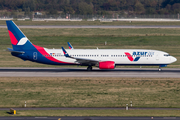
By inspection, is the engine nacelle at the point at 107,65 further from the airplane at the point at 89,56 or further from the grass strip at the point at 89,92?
the grass strip at the point at 89,92

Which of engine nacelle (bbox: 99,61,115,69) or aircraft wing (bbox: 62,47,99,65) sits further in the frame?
aircraft wing (bbox: 62,47,99,65)

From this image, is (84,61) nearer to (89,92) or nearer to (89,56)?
(89,56)

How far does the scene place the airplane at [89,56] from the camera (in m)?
51.7

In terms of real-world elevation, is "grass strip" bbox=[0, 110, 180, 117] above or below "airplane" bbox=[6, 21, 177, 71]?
below

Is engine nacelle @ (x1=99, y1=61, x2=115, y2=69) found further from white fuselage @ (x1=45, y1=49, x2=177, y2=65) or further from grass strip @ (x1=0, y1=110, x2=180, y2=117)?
grass strip @ (x1=0, y1=110, x2=180, y2=117)

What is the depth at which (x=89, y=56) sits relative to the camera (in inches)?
2058

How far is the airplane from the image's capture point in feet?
169

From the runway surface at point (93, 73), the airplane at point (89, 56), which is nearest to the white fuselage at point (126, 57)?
the airplane at point (89, 56)

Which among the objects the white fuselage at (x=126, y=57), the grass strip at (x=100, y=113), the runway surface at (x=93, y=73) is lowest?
the runway surface at (x=93, y=73)

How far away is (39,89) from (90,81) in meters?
8.22

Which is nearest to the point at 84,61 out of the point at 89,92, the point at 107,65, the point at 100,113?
the point at 107,65

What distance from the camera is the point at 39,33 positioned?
108062 millimetres

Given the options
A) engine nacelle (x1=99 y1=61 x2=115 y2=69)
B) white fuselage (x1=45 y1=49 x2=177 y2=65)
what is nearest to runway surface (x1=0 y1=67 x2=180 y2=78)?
engine nacelle (x1=99 y1=61 x2=115 y2=69)

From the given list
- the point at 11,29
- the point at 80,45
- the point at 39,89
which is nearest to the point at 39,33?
the point at 80,45
